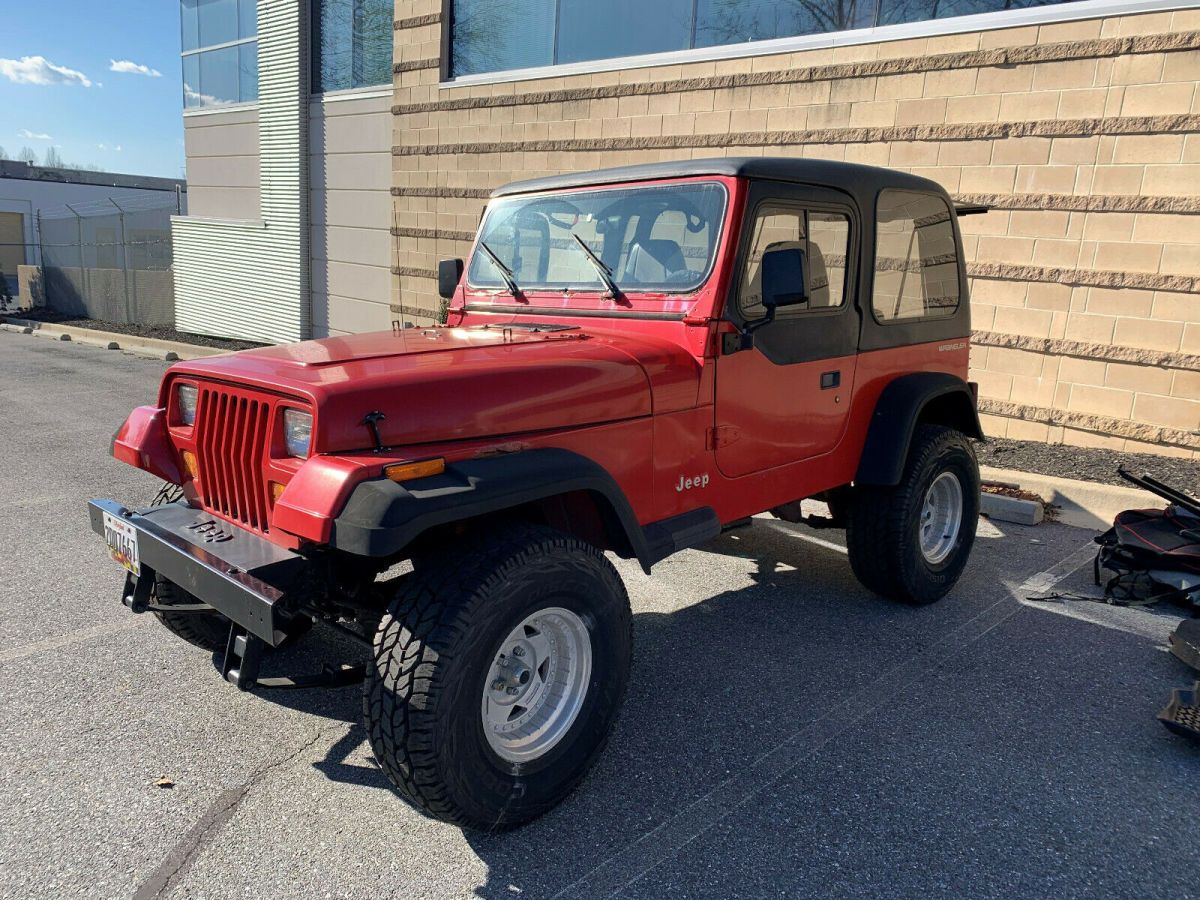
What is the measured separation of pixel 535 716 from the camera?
9.10 ft

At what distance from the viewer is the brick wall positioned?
6461mm

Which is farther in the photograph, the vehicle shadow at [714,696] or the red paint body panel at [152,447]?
the red paint body panel at [152,447]

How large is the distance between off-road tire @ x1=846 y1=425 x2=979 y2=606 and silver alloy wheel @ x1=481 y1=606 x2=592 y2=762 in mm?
2065

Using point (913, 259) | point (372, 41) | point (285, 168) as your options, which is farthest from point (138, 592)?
point (285, 168)

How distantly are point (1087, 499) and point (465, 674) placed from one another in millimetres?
5341

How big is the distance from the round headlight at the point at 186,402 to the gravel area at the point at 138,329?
36.8 feet

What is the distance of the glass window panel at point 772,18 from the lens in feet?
26.4

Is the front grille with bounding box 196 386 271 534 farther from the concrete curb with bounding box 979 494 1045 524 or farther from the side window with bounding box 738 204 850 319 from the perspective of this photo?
the concrete curb with bounding box 979 494 1045 524

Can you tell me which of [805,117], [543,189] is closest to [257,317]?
[805,117]

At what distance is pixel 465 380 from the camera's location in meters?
2.66

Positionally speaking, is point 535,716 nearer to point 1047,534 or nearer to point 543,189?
point 543,189

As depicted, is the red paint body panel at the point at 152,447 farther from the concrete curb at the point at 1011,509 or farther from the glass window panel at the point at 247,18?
the glass window panel at the point at 247,18

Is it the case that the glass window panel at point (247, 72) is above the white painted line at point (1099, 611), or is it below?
above

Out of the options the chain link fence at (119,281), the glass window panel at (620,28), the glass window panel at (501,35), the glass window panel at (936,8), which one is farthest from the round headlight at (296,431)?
the chain link fence at (119,281)
